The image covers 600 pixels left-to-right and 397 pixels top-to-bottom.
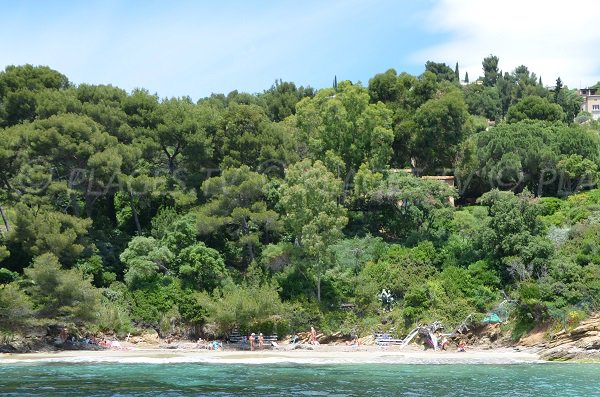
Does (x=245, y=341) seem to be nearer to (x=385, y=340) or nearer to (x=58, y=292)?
(x=385, y=340)

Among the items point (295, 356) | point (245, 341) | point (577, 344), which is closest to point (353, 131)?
point (245, 341)

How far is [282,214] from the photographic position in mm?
44031

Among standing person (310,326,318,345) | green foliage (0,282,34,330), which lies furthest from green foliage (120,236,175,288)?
standing person (310,326,318,345)

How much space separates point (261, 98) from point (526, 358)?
135 feet

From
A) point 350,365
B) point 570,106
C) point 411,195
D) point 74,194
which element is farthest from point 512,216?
point 570,106

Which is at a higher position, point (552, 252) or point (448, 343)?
point (552, 252)

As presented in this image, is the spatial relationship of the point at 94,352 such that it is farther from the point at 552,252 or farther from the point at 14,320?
the point at 552,252

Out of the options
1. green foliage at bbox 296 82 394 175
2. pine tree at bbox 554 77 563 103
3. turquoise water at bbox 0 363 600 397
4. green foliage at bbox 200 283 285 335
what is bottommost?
turquoise water at bbox 0 363 600 397

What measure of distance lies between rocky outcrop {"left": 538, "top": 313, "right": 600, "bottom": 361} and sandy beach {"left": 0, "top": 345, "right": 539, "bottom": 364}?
0.80 metres

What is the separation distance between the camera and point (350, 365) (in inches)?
1296

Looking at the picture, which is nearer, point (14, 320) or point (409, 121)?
point (14, 320)

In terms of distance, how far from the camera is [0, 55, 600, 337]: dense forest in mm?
38438

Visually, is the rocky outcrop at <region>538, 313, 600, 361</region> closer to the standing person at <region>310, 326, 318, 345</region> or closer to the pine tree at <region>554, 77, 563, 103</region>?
the standing person at <region>310, 326, 318, 345</region>

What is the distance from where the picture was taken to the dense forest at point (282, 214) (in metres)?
38.4
